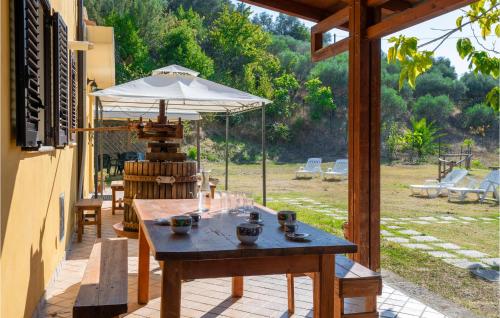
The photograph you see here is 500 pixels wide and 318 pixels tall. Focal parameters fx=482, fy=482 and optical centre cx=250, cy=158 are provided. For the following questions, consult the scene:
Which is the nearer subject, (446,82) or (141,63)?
(446,82)

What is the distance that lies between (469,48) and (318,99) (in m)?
19.1

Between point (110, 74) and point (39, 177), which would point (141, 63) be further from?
point (39, 177)

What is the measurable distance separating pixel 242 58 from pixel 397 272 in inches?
956

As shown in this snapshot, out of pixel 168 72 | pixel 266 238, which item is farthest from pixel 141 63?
pixel 266 238

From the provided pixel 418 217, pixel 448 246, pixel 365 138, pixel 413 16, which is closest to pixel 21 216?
pixel 365 138

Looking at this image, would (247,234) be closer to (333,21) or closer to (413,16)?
(413,16)

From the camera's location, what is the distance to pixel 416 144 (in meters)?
11.6

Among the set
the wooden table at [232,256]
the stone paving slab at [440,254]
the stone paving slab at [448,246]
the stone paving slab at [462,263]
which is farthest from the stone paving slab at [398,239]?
the wooden table at [232,256]

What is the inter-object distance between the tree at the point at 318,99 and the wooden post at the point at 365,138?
16.9 meters

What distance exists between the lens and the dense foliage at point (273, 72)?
1228 centimetres

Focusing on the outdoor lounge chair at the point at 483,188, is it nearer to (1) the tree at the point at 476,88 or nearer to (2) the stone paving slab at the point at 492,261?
(1) the tree at the point at 476,88

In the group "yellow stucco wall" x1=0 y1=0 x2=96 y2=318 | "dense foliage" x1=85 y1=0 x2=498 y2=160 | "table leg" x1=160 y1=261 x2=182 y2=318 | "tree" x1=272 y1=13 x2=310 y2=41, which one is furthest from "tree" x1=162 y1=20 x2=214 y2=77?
"table leg" x1=160 y1=261 x2=182 y2=318

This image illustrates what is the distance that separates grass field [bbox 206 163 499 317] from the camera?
417 cm

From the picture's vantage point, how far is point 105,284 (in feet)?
7.96
